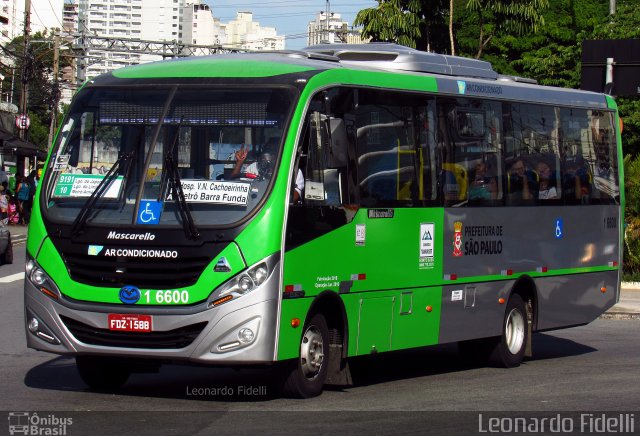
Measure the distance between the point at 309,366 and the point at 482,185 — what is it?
3.81 metres

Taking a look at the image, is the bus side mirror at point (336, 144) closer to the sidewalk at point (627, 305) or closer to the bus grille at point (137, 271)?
the bus grille at point (137, 271)

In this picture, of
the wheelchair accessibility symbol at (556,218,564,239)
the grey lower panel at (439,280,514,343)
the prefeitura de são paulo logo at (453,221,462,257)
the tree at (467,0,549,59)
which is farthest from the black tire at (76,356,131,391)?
the tree at (467,0,549,59)

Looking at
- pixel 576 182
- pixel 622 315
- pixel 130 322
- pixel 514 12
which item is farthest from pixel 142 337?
pixel 514 12

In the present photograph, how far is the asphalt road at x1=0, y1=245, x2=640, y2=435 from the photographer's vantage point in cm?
952

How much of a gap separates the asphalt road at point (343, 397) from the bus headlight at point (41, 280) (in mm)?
893

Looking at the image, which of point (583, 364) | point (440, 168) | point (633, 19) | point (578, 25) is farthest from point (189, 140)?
point (578, 25)

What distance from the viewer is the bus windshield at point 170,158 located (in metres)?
10.3

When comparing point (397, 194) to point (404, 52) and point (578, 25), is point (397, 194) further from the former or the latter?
point (578, 25)

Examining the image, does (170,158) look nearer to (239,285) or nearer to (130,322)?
(239,285)

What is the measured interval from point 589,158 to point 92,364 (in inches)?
300

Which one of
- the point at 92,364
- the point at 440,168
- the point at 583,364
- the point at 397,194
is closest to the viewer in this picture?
the point at 92,364

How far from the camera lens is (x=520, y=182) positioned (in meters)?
14.5

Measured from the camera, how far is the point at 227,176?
410 inches

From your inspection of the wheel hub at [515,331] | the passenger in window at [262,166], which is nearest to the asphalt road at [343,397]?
the wheel hub at [515,331]
